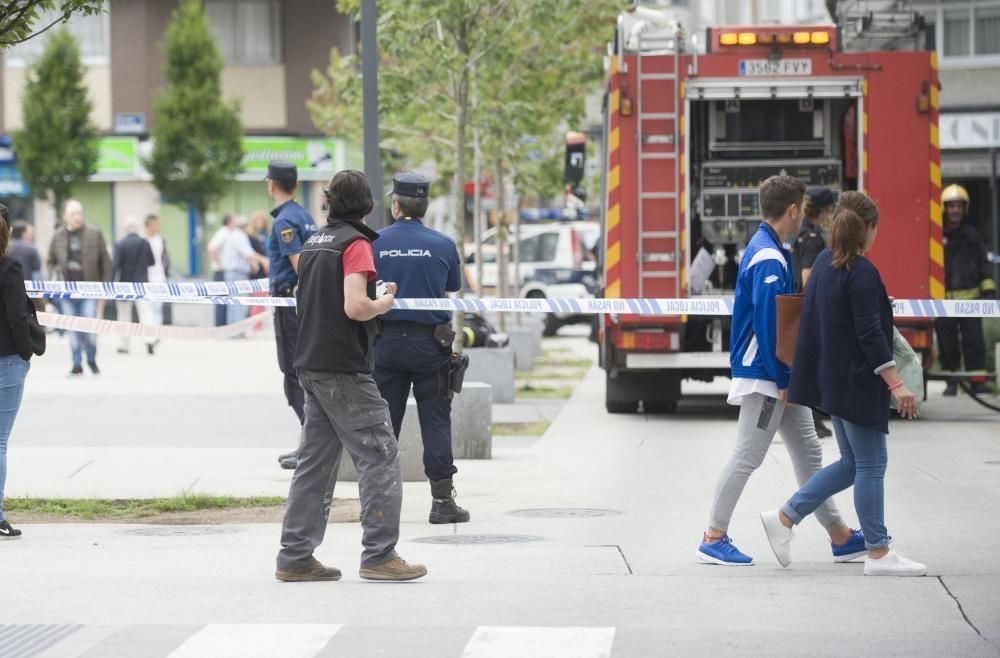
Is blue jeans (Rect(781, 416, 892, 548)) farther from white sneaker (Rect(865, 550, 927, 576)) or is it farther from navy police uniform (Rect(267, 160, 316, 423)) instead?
navy police uniform (Rect(267, 160, 316, 423))

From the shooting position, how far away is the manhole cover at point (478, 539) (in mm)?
9062

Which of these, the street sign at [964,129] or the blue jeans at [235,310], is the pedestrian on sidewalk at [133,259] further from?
the street sign at [964,129]

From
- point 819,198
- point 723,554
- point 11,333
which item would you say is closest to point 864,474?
point 723,554

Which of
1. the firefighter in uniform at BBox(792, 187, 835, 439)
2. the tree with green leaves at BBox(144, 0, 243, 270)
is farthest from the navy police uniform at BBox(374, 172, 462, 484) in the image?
the tree with green leaves at BBox(144, 0, 243, 270)

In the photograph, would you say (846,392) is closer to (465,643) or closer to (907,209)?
(465,643)

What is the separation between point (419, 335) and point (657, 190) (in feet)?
20.0

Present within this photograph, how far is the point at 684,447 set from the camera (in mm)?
13766

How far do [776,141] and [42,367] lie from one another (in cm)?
1007

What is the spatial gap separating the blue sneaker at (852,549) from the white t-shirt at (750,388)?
0.78 metres

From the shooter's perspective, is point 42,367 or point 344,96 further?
point 42,367

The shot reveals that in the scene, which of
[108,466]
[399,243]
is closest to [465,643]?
[399,243]

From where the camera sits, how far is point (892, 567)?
798 cm

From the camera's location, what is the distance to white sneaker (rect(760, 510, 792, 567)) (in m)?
8.12

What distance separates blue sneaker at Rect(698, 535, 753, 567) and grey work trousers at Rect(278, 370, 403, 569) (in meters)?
1.45
